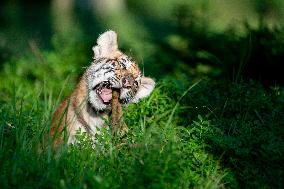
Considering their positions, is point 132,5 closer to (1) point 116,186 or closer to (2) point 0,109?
(2) point 0,109

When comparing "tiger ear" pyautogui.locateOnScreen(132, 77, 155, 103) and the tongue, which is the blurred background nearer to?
"tiger ear" pyautogui.locateOnScreen(132, 77, 155, 103)

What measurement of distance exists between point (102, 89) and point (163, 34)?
7004 mm

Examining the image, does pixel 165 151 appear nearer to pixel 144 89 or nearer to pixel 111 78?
pixel 111 78

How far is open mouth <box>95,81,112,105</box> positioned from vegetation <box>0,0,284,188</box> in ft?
0.57

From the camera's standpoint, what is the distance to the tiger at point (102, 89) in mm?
5777

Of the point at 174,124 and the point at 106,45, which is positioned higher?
the point at 106,45

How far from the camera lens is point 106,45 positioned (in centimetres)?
604

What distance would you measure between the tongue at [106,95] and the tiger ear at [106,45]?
37 centimetres

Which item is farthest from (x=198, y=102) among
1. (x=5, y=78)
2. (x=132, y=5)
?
(x=132, y=5)

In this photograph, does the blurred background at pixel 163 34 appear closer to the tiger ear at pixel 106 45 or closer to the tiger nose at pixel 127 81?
the tiger ear at pixel 106 45

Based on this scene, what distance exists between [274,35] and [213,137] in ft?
10.7

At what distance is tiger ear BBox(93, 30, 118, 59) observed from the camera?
601cm


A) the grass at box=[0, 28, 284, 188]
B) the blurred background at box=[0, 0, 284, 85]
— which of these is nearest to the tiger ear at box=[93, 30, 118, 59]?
the blurred background at box=[0, 0, 284, 85]

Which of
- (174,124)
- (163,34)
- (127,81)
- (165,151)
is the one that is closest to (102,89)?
(127,81)
